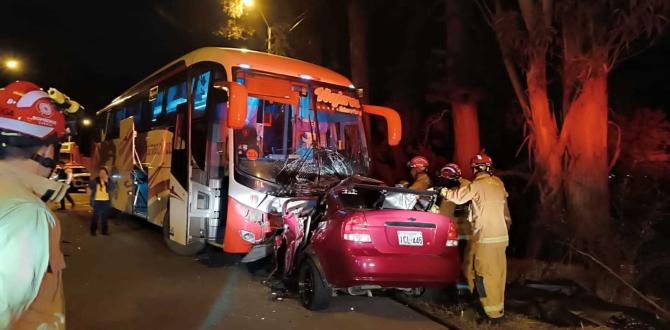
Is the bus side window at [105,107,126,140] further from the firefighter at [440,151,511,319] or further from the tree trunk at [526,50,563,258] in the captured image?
the firefighter at [440,151,511,319]

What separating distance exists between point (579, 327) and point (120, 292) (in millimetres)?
5525

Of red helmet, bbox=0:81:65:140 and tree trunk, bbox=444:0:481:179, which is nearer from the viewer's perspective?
red helmet, bbox=0:81:65:140

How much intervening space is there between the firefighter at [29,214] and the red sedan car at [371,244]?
13.2 ft

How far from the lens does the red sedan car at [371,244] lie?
6238mm

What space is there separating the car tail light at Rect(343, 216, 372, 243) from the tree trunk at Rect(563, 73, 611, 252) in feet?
12.8

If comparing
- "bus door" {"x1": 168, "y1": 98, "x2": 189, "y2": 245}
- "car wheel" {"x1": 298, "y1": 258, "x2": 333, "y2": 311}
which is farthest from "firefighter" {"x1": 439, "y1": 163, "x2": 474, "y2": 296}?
"bus door" {"x1": 168, "y1": 98, "x2": 189, "y2": 245}

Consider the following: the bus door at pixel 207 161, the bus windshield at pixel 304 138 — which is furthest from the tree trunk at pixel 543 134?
the bus door at pixel 207 161

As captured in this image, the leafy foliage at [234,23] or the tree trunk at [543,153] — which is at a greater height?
the leafy foliage at [234,23]

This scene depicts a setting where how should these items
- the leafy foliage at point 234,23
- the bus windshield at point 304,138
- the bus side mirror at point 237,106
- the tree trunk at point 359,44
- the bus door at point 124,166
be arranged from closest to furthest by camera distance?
the bus side mirror at point 237,106
the bus windshield at point 304,138
the bus door at point 124,166
the tree trunk at point 359,44
the leafy foliage at point 234,23

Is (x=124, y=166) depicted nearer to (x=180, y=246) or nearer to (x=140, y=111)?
(x=140, y=111)

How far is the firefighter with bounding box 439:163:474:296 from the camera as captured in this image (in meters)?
7.17

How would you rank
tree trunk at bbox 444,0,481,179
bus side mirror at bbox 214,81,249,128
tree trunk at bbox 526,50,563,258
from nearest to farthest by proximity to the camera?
bus side mirror at bbox 214,81,249,128 < tree trunk at bbox 526,50,563,258 < tree trunk at bbox 444,0,481,179

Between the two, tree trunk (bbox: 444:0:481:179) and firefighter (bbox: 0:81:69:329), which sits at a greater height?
tree trunk (bbox: 444:0:481:179)

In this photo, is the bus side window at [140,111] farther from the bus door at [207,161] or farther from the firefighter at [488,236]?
the firefighter at [488,236]
